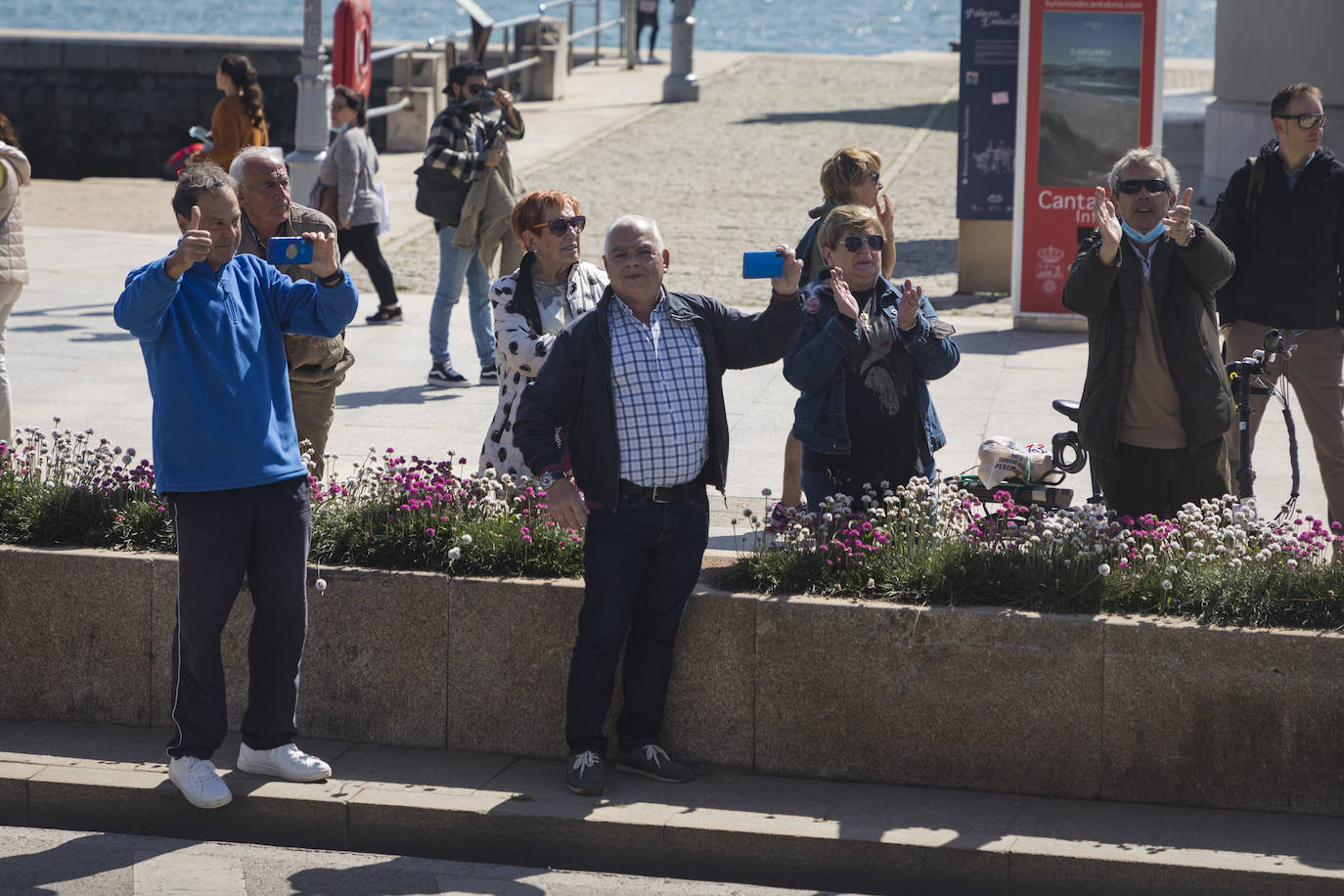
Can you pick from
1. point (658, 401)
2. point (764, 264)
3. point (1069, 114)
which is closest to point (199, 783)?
point (658, 401)

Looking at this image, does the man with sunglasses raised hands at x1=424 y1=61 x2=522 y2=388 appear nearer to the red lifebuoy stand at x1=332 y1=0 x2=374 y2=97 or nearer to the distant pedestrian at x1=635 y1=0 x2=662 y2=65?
the red lifebuoy stand at x1=332 y1=0 x2=374 y2=97

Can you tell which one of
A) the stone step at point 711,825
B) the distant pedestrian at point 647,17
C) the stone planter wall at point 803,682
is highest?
the distant pedestrian at point 647,17

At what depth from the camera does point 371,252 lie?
1253 centimetres

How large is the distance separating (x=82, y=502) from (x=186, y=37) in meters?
27.4

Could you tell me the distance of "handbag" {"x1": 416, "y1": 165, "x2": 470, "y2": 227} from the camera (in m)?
10.8

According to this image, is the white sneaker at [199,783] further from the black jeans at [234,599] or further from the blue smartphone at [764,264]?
the blue smartphone at [764,264]

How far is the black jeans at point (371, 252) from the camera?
40.5 ft

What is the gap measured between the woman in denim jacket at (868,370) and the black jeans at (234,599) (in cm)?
177

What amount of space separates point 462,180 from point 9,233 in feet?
11.1

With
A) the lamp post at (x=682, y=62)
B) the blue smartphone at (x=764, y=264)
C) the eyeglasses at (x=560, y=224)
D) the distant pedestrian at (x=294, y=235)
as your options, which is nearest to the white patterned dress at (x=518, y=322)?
the eyeglasses at (x=560, y=224)

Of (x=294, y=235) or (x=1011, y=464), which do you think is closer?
(x=294, y=235)

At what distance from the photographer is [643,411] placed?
541 centimetres

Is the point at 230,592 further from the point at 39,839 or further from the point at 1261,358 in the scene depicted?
the point at 1261,358

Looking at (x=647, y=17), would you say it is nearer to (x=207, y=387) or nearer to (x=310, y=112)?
(x=310, y=112)
